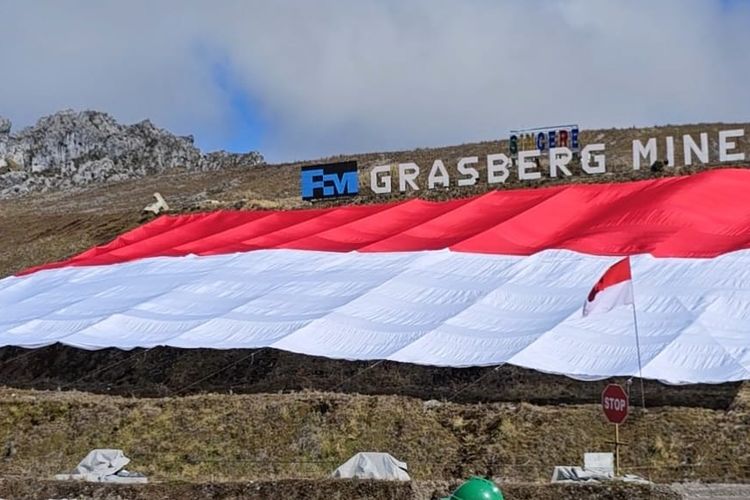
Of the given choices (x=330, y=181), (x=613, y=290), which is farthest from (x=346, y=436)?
(x=330, y=181)

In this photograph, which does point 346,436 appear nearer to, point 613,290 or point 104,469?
point 104,469

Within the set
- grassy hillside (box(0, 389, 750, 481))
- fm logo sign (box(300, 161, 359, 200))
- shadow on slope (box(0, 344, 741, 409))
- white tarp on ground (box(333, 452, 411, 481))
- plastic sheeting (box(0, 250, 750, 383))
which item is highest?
fm logo sign (box(300, 161, 359, 200))

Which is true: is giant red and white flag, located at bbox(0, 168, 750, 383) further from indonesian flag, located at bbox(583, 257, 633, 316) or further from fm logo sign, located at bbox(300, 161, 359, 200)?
fm logo sign, located at bbox(300, 161, 359, 200)

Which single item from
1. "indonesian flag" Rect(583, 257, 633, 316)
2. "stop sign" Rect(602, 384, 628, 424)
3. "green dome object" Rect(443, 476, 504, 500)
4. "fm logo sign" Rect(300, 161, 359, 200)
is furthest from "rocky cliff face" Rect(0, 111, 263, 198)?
"green dome object" Rect(443, 476, 504, 500)

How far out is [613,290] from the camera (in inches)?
644

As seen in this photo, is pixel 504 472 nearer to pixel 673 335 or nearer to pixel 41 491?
pixel 673 335

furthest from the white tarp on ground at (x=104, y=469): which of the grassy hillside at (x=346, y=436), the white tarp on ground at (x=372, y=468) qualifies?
the white tarp on ground at (x=372, y=468)

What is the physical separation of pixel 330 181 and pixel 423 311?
17.2m

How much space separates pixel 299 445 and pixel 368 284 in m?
5.52

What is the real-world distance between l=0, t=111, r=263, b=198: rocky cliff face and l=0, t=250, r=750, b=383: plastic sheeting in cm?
4486

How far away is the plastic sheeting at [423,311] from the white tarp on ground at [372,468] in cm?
459

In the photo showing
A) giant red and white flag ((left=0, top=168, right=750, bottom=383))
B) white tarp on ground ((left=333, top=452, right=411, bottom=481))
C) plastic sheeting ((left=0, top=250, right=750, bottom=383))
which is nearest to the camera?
white tarp on ground ((left=333, top=452, right=411, bottom=481))

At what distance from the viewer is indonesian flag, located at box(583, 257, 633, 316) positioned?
16094 millimetres

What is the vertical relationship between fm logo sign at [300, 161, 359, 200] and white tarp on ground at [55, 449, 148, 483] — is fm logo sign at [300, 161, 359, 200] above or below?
above
